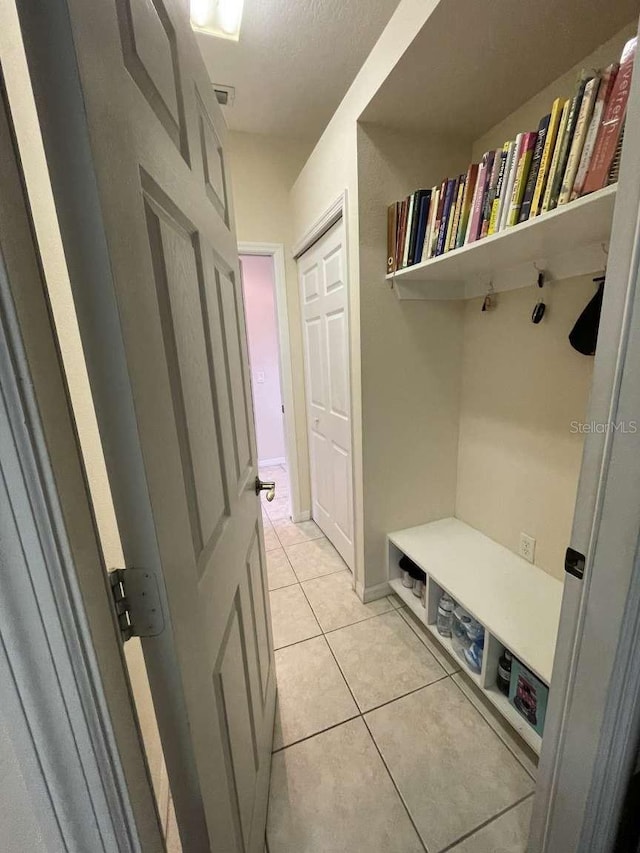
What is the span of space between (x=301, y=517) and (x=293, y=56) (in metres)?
2.80

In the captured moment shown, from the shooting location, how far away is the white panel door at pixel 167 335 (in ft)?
1.17

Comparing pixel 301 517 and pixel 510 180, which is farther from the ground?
pixel 510 180

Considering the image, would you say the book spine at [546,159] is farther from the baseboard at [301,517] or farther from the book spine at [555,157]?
the baseboard at [301,517]

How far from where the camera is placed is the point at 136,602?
0.47 meters

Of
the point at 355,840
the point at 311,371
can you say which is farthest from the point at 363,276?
the point at 355,840

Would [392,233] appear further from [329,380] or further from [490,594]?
[490,594]

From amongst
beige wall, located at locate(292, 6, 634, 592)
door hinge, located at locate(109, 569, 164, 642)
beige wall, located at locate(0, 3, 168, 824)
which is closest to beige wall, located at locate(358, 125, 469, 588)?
beige wall, located at locate(292, 6, 634, 592)

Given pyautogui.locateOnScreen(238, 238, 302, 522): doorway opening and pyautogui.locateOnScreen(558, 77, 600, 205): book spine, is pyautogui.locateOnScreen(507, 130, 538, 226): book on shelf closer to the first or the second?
pyautogui.locateOnScreen(558, 77, 600, 205): book spine

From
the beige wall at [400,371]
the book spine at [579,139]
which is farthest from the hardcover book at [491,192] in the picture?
the beige wall at [400,371]

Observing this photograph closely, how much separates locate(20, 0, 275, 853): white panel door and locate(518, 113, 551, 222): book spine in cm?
88

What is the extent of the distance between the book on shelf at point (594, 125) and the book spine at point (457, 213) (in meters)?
0.41

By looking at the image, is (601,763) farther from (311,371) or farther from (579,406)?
(311,371)

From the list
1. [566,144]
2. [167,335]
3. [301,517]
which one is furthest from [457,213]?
[301,517]

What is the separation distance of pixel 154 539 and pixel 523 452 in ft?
5.09
